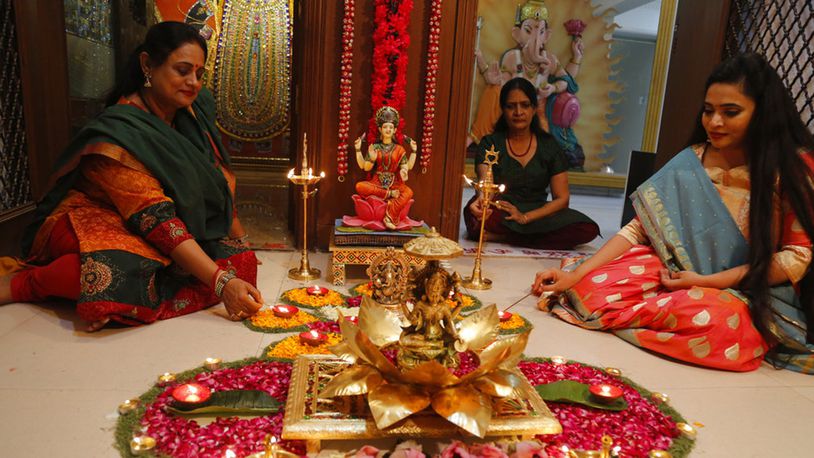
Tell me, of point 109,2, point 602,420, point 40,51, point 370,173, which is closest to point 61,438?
point 602,420

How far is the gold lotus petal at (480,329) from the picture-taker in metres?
1.95

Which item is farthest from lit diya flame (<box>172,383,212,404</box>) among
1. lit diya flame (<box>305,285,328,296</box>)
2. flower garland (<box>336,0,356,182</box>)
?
flower garland (<box>336,0,356,182</box>)

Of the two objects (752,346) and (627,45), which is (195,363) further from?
(627,45)

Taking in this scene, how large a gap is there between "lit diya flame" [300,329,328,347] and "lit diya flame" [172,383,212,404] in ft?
2.03

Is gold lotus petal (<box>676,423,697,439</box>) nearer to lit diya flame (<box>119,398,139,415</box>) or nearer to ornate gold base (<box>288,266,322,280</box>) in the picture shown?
lit diya flame (<box>119,398,139,415</box>)

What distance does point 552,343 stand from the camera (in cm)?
284

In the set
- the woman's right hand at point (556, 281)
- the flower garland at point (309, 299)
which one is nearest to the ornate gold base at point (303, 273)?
the flower garland at point (309, 299)

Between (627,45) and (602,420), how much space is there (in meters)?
8.31

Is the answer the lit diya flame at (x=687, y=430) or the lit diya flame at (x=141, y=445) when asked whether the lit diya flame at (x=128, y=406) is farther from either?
the lit diya flame at (x=687, y=430)

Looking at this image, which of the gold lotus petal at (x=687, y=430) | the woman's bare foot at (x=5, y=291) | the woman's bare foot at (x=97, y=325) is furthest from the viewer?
the woman's bare foot at (x=5, y=291)

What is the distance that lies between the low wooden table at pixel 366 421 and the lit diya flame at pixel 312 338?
63 cm

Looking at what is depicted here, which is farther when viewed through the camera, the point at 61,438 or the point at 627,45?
the point at 627,45

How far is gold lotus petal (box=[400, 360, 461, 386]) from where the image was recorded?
1640 mm

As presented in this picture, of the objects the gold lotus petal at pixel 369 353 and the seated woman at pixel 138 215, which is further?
the seated woman at pixel 138 215
